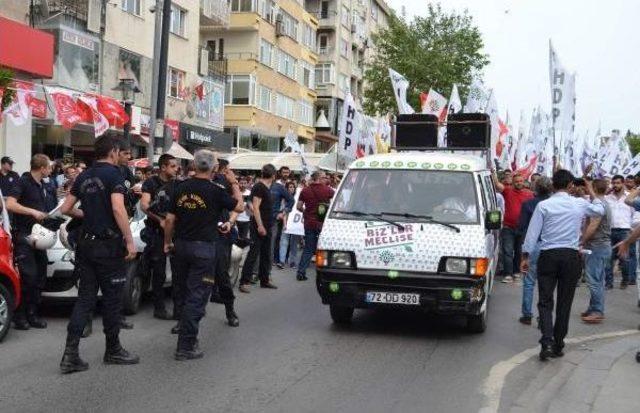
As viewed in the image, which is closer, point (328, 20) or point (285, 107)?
point (285, 107)

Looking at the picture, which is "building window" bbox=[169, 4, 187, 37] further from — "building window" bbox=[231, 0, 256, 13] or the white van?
the white van

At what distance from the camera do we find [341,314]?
28.9ft

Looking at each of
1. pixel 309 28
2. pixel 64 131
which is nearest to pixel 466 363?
pixel 64 131

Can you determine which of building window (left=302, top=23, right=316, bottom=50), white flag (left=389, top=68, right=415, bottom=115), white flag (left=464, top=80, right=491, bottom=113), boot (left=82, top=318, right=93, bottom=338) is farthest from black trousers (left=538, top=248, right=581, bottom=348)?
building window (left=302, top=23, right=316, bottom=50)

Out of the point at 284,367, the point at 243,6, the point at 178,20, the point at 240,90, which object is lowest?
the point at 284,367

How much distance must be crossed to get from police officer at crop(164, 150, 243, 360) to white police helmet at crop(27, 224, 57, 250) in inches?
70.7

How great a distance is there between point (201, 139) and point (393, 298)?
2791 centimetres

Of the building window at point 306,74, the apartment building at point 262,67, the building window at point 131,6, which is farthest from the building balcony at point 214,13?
the building window at point 306,74

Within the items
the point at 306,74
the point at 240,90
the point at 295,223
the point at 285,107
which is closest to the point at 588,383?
the point at 295,223

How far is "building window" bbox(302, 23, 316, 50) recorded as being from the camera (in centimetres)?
5288

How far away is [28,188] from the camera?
8.05 metres

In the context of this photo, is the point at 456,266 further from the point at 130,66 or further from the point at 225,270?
the point at 130,66

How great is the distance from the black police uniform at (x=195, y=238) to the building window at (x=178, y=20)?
27469 millimetres

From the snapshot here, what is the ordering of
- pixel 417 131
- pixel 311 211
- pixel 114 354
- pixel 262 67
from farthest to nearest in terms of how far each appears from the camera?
1. pixel 262 67
2. pixel 417 131
3. pixel 311 211
4. pixel 114 354
